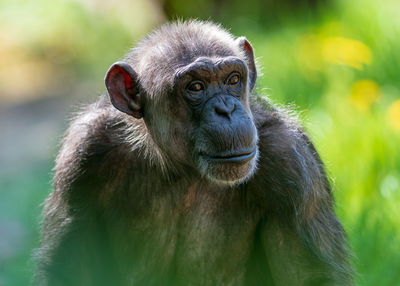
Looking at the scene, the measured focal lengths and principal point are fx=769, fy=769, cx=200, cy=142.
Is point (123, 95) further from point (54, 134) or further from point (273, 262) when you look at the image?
point (54, 134)

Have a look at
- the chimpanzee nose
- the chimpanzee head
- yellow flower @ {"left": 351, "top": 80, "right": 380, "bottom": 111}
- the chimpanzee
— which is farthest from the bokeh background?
the chimpanzee nose

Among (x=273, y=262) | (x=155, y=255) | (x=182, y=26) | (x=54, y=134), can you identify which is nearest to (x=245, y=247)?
(x=273, y=262)

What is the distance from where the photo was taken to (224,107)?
5.05 metres

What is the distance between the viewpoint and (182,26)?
5.66 metres

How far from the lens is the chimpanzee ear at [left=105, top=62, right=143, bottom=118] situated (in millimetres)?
5555

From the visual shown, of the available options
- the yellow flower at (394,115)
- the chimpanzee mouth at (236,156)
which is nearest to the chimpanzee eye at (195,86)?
the chimpanzee mouth at (236,156)

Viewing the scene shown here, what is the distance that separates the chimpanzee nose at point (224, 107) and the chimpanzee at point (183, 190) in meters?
0.05

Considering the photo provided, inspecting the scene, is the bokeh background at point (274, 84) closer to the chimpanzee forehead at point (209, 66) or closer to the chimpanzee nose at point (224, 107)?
the chimpanzee forehead at point (209, 66)

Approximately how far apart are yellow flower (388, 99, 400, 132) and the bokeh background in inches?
0.8

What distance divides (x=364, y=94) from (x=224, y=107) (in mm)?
4405

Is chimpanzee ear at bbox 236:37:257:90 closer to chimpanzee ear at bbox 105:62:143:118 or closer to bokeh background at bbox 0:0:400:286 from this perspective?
bokeh background at bbox 0:0:400:286

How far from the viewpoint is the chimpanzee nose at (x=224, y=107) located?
198 inches

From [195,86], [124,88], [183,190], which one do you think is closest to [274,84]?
[183,190]

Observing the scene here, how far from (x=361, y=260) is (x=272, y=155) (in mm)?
1895
